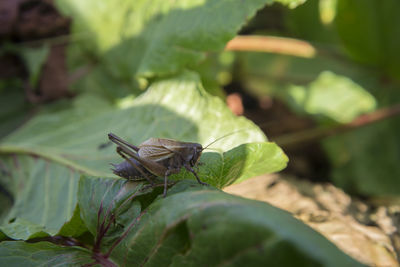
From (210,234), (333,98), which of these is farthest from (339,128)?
(210,234)

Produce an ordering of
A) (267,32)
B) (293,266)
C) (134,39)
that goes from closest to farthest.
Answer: (293,266) → (134,39) → (267,32)

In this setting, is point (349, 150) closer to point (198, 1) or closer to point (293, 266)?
point (198, 1)

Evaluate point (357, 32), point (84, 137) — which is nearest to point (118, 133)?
point (84, 137)

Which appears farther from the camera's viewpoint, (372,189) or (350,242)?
(372,189)

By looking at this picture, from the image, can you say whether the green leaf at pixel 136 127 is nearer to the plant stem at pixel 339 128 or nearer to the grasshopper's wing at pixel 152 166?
the grasshopper's wing at pixel 152 166

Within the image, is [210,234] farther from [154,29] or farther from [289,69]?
[289,69]

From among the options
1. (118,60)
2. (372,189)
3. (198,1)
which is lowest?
(372,189)

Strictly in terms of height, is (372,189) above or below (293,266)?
below
